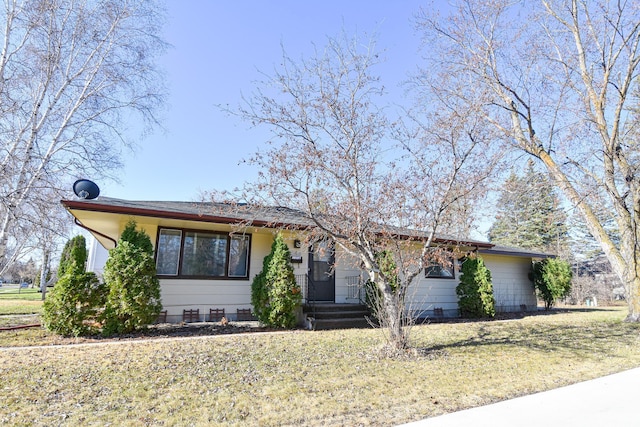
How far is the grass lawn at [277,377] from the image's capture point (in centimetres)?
326

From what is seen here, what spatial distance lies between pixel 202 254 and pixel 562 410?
775cm

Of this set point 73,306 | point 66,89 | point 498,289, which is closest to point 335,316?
point 73,306

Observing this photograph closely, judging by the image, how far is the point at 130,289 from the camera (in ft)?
22.5

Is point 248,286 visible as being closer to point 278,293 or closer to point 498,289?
point 278,293

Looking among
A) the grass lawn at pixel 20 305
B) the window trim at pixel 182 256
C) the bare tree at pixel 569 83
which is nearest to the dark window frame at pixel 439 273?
the bare tree at pixel 569 83

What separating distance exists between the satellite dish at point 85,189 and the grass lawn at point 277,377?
3085mm

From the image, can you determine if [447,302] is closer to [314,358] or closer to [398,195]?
[398,195]

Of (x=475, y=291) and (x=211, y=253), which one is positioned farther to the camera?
(x=475, y=291)

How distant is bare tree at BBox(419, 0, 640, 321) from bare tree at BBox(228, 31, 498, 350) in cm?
431

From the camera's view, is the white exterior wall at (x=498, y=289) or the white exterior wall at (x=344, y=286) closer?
the white exterior wall at (x=344, y=286)

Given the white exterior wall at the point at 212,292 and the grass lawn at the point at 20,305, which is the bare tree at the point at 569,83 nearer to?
the white exterior wall at the point at 212,292

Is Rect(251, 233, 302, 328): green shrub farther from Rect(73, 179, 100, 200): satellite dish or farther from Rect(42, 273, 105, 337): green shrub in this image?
Rect(73, 179, 100, 200): satellite dish

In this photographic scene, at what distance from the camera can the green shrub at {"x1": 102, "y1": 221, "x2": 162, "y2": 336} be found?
678 centimetres

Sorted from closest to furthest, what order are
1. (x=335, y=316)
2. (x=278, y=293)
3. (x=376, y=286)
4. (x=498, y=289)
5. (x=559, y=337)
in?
(x=559, y=337), (x=278, y=293), (x=335, y=316), (x=376, y=286), (x=498, y=289)
